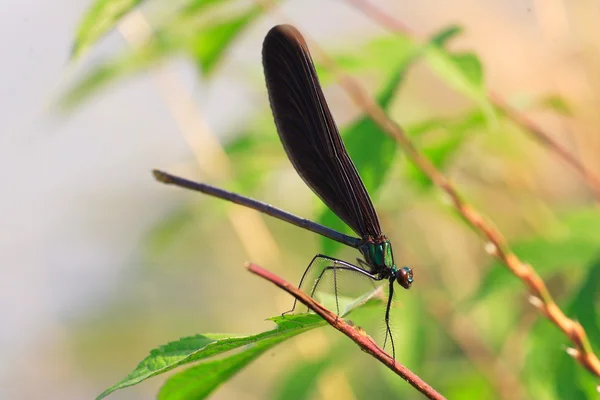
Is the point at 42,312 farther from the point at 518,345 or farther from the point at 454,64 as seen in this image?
the point at 454,64

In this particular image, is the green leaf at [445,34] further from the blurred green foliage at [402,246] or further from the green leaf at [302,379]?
the green leaf at [302,379]

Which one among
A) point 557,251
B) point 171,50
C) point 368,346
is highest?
point 171,50

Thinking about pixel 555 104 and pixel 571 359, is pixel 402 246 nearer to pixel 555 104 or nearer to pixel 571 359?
pixel 555 104

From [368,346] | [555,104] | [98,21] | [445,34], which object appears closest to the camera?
[368,346]

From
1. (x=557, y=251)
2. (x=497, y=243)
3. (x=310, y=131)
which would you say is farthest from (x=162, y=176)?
(x=557, y=251)

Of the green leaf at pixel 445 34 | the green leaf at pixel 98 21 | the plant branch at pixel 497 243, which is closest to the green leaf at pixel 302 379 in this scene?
the plant branch at pixel 497 243

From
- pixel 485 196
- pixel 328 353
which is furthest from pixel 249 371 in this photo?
pixel 328 353
